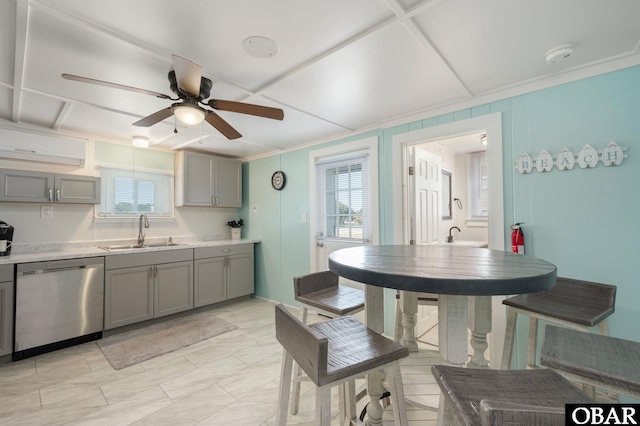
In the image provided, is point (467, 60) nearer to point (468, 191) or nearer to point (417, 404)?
point (417, 404)

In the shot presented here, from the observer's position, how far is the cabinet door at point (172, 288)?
3.38 metres

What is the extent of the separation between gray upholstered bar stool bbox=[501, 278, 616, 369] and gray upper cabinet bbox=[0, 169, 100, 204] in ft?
13.9

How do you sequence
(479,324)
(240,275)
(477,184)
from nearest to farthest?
(479,324) → (240,275) → (477,184)

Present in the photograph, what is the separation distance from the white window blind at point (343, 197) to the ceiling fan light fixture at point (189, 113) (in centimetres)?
198

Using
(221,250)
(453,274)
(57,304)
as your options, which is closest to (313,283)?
(453,274)

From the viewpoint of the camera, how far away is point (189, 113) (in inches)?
74.5

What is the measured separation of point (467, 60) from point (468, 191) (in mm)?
2996

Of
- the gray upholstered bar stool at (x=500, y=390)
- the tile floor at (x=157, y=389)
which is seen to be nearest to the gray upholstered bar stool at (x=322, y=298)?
the tile floor at (x=157, y=389)

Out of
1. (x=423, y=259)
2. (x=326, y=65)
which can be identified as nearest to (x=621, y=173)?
(x=423, y=259)

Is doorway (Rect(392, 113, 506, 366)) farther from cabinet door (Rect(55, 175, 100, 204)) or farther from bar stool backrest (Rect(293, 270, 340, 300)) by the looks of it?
cabinet door (Rect(55, 175, 100, 204))

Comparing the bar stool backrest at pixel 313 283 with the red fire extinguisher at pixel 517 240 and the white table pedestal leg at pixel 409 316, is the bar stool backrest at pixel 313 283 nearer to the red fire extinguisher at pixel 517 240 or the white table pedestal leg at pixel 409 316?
the white table pedestal leg at pixel 409 316

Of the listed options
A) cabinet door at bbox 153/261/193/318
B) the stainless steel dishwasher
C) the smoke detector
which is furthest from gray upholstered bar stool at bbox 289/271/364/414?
the stainless steel dishwasher

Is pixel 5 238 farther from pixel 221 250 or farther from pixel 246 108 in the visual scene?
pixel 246 108

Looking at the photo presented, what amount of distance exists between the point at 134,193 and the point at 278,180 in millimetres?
1954
